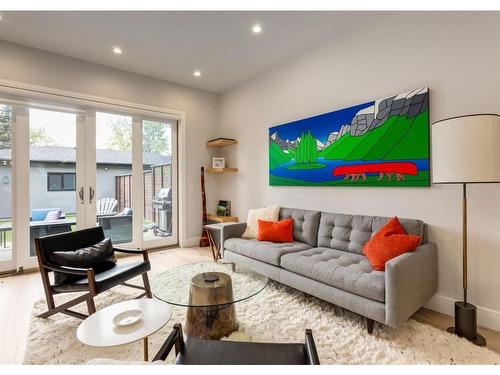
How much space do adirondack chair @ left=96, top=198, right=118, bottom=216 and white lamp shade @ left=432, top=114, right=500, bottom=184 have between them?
13.9 feet

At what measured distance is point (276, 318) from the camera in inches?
87.9

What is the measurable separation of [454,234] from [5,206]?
498 cm

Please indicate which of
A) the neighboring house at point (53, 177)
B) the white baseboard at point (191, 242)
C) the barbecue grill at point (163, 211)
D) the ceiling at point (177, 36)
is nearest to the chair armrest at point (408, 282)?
the ceiling at point (177, 36)

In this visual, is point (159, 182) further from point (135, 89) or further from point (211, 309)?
point (211, 309)

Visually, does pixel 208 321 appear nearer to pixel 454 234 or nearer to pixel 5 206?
pixel 454 234

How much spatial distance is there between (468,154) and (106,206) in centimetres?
438

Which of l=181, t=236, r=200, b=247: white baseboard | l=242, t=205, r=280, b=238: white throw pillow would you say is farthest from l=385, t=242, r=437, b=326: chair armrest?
l=181, t=236, r=200, b=247: white baseboard

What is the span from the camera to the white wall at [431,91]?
6.93ft

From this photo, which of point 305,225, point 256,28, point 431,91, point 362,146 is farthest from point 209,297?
point 256,28

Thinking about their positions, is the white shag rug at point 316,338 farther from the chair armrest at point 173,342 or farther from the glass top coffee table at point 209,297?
the chair armrest at point 173,342

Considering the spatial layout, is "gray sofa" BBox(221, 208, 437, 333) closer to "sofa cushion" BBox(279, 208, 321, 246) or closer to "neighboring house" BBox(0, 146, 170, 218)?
"sofa cushion" BBox(279, 208, 321, 246)

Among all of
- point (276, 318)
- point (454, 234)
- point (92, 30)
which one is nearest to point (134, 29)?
point (92, 30)

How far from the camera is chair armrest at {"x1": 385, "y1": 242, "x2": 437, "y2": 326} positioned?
71.6 inches
